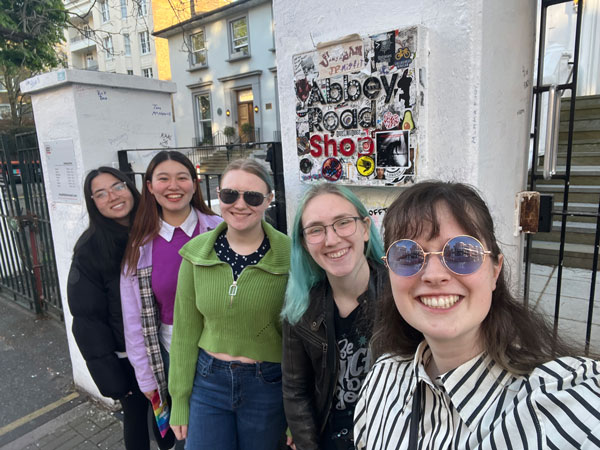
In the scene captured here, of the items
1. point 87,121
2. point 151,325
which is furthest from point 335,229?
point 87,121

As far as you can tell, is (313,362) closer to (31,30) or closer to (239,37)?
(31,30)

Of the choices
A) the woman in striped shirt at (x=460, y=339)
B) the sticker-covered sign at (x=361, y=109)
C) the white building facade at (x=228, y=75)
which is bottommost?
the woman in striped shirt at (x=460, y=339)

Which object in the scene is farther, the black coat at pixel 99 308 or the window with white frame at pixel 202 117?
the window with white frame at pixel 202 117

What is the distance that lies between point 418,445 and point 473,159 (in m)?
1.28

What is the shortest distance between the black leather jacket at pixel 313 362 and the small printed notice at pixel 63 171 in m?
2.60

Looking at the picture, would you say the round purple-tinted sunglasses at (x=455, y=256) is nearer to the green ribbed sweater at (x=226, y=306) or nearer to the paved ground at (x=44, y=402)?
the green ribbed sweater at (x=226, y=306)

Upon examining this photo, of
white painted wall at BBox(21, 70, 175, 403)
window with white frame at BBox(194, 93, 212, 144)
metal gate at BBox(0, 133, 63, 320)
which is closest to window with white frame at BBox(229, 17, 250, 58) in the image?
window with white frame at BBox(194, 93, 212, 144)

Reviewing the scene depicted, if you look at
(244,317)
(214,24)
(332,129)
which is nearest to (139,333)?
(244,317)

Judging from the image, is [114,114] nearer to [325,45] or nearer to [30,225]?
[325,45]

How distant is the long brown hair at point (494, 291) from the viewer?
1051 millimetres

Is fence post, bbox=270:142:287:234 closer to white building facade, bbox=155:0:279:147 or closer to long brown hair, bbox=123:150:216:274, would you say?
long brown hair, bbox=123:150:216:274

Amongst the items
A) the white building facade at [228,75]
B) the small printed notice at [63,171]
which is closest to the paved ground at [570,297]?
the small printed notice at [63,171]

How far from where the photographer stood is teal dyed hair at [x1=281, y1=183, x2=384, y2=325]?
1.71 metres

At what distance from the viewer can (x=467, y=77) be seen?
1.78 m
